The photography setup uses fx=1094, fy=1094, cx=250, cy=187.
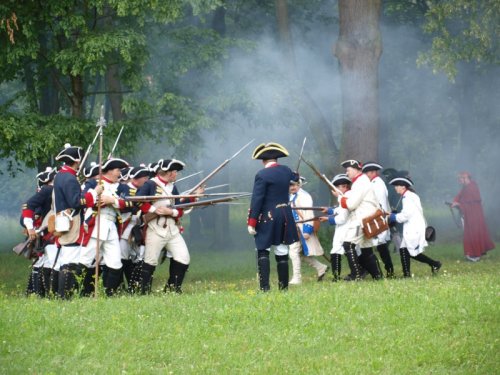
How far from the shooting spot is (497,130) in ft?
118

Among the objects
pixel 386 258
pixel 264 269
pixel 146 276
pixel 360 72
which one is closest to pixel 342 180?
pixel 386 258

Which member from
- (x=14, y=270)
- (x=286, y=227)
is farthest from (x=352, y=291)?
(x=14, y=270)

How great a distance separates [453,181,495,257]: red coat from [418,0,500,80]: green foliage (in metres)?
2.67

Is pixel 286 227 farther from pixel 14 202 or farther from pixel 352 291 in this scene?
pixel 14 202

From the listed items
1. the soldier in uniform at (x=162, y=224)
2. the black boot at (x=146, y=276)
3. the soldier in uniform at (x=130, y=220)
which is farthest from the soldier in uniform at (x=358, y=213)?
the black boot at (x=146, y=276)

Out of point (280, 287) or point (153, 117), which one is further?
point (153, 117)

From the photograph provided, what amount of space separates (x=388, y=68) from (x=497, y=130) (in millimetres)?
4482

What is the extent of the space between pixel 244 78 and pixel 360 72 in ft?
14.6

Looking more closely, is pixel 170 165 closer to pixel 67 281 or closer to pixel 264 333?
pixel 67 281

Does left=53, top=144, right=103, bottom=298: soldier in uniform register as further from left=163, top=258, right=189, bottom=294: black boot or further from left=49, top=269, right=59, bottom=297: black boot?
left=163, top=258, right=189, bottom=294: black boot

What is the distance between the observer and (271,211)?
13.8 m

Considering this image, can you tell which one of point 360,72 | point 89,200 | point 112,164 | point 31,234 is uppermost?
point 360,72

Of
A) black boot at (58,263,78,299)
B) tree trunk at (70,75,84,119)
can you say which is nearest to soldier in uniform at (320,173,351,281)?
black boot at (58,263,78,299)

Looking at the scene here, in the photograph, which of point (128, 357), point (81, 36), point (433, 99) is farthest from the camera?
point (433, 99)
